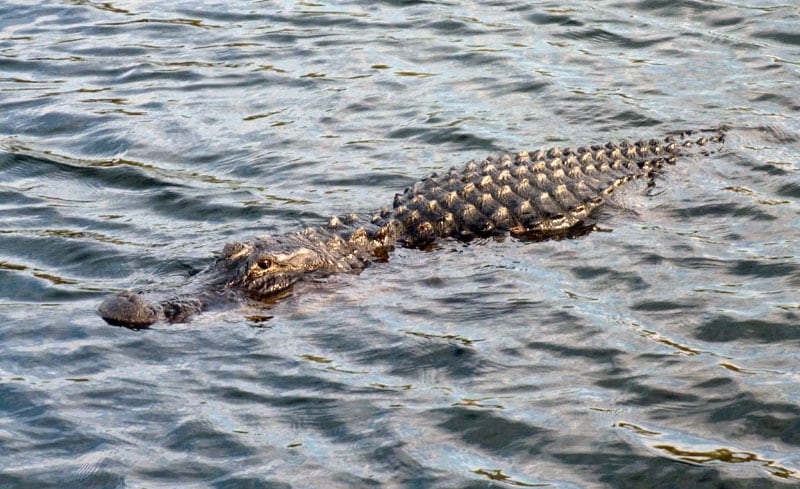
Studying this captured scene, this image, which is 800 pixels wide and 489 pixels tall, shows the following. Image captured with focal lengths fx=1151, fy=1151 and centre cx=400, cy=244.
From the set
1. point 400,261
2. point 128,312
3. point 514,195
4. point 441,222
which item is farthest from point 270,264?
point 514,195

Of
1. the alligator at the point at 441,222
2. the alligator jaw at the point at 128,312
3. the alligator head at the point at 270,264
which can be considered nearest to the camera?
the alligator jaw at the point at 128,312

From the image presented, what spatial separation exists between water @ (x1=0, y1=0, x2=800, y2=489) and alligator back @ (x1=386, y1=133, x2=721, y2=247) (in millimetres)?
226

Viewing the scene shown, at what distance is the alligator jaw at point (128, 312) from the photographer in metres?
6.51

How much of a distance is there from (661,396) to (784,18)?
7605 millimetres

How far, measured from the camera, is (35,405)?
5.74 meters

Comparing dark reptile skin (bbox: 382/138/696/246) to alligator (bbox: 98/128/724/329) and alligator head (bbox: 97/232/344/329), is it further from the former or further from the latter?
alligator head (bbox: 97/232/344/329)

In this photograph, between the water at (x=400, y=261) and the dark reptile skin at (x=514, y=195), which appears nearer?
the water at (x=400, y=261)

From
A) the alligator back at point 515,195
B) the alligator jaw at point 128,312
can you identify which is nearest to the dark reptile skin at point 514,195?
the alligator back at point 515,195

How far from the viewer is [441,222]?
7895mm

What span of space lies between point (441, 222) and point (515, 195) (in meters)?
0.59

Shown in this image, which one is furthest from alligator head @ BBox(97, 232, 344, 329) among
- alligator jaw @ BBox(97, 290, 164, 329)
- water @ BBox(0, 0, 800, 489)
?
water @ BBox(0, 0, 800, 489)

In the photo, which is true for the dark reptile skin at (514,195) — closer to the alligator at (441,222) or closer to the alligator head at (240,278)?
the alligator at (441,222)

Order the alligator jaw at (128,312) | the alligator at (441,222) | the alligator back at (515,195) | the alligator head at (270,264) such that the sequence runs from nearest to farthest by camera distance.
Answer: the alligator jaw at (128,312), the alligator at (441,222), the alligator head at (270,264), the alligator back at (515,195)

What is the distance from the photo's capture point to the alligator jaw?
21.4ft
